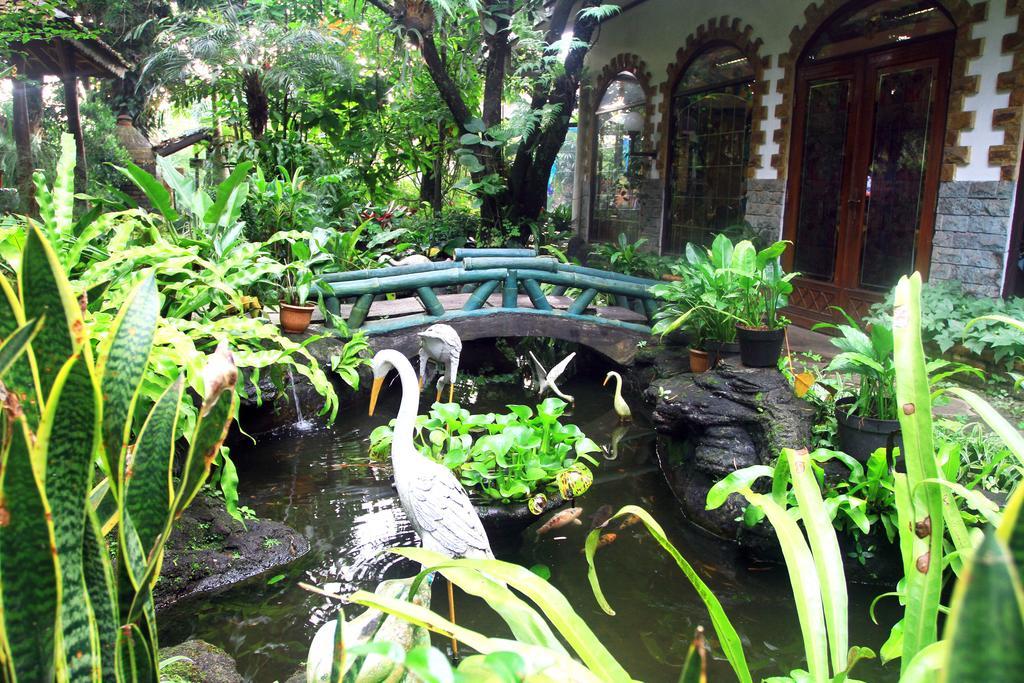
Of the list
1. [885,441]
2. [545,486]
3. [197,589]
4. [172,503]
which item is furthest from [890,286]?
[172,503]

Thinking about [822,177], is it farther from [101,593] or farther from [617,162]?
[101,593]

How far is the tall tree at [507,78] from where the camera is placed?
7.69 m

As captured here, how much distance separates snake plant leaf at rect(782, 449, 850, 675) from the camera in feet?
4.29

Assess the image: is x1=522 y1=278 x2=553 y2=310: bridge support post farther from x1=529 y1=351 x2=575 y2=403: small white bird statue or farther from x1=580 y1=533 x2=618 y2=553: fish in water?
x1=580 y1=533 x2=618 y2=553: fish in water

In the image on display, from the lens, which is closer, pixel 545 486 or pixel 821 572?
pixel 821 572

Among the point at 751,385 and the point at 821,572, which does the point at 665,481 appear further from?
the point at 821,572

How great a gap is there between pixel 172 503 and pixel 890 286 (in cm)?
611

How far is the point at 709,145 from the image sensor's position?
8.24 metres

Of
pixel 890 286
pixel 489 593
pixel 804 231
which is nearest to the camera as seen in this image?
pixel 489 593

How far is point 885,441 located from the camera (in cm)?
327

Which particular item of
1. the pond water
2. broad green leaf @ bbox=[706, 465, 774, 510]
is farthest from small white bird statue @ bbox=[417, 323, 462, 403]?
broad green leaf @ bbox=[706, 465, 774, 510]

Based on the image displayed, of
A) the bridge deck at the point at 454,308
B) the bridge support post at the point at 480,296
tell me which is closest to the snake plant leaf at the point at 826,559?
the bridge deck at the point at 454,308

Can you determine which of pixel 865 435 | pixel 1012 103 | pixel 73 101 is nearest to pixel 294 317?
pixel 865 435

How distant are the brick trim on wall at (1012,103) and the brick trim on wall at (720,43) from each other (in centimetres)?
245
